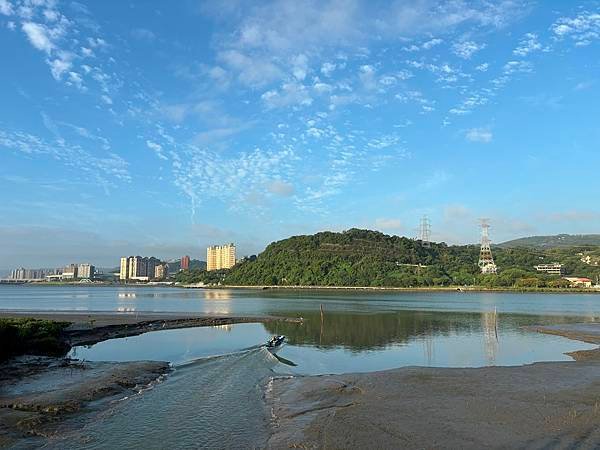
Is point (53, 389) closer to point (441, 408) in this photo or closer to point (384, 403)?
point (384, 403)

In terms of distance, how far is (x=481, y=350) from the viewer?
3189cm

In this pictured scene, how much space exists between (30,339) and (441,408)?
930 inches

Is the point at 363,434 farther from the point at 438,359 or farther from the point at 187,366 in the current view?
the point at 438,359

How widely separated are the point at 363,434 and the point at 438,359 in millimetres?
16062

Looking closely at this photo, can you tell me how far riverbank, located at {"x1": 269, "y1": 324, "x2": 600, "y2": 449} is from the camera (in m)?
12.8

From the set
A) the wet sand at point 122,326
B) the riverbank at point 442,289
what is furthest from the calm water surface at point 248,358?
the riverbank at point 442,289

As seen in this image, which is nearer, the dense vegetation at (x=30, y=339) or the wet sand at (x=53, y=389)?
the wet sand at (x=53, y=389)

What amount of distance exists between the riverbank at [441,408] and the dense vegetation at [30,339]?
47.9ft

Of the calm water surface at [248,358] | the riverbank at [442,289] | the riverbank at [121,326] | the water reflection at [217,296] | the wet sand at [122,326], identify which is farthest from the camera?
the riverbank at [442,289]

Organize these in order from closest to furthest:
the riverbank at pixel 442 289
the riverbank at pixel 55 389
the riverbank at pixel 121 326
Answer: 1. the riverbank at pixel 55 389
2. the riverbank at pixel 121 326
3. the riverbank at pixel 442 289

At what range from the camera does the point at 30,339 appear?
2777 centimetres

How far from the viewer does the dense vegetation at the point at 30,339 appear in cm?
2494

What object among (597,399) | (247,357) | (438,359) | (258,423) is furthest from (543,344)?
(258,423)

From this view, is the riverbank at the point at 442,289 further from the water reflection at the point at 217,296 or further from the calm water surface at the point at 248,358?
the calm water surface at the point at 248,358
